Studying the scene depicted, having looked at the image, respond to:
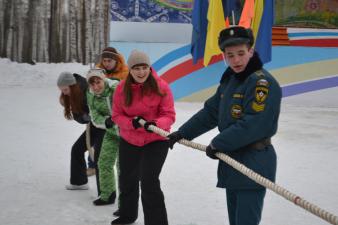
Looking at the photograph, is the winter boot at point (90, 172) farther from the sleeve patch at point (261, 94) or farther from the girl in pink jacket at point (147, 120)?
the sleeve patch at point (261, 94)

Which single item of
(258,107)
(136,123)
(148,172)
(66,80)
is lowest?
(148,172)

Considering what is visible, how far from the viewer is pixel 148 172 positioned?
270cm

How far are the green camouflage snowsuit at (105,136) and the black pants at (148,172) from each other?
41 cm

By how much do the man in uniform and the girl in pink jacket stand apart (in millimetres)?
688

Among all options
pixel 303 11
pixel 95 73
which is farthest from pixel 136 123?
pixel 303 11

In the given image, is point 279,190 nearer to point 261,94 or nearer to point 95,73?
point 261,94

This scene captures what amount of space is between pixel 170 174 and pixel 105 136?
1001mm

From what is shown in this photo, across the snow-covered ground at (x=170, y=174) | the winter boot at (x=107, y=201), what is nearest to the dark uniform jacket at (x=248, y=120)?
the snow-covered ground at (x=170, y=174)

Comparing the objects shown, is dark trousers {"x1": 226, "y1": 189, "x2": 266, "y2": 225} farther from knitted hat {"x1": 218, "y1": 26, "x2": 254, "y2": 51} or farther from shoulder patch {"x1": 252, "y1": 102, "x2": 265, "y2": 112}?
knitted hat {"x1": 218, "y1": 26, "x2": 254, "y2": 51}

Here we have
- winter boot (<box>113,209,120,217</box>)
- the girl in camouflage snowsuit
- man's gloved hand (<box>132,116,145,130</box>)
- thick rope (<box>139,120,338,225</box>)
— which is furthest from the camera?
the girl in camouflage snowsuit

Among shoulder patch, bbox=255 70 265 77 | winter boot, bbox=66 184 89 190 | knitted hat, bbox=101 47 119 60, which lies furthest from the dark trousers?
winter boot, bbox=66 184 89 190

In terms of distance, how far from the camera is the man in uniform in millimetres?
1909

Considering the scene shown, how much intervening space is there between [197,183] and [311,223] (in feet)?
3.56

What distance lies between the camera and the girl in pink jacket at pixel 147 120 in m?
2.72
